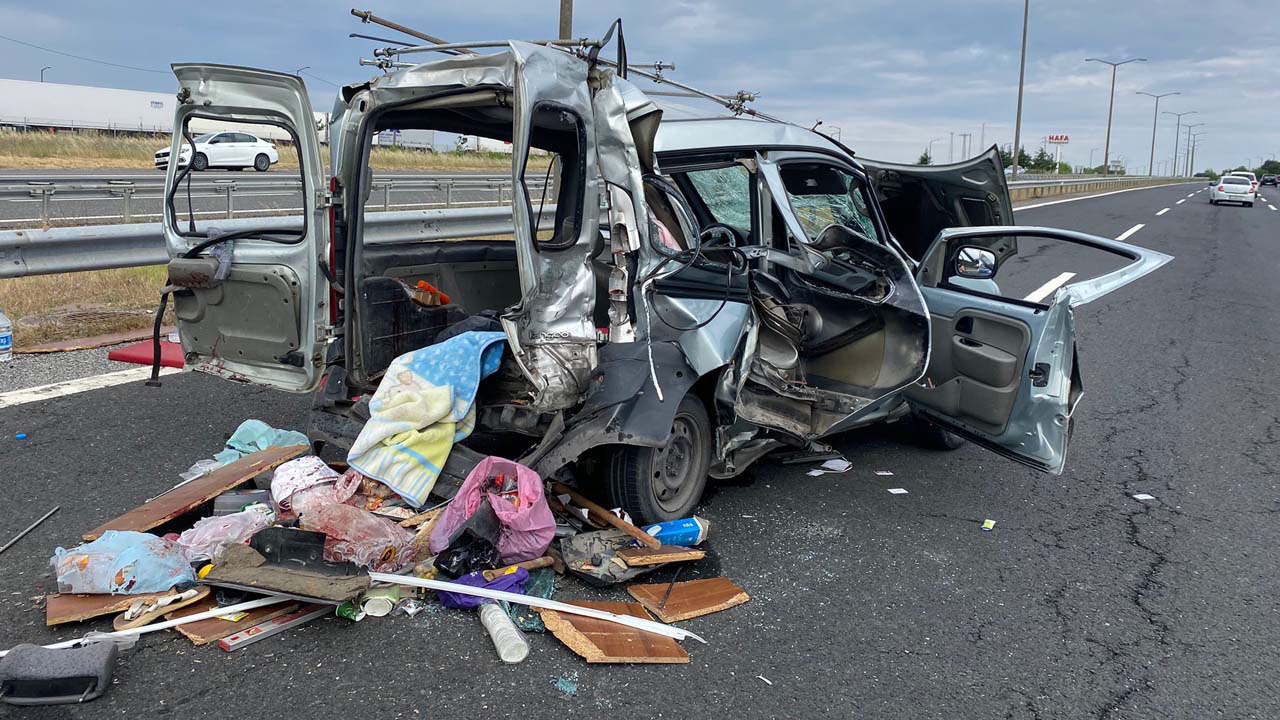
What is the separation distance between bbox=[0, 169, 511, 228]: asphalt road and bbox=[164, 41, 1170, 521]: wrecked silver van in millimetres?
10605

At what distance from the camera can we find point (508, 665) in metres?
3.24

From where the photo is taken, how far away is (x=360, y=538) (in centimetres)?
385

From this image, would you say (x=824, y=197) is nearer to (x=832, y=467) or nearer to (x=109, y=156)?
(x=832, y=467)

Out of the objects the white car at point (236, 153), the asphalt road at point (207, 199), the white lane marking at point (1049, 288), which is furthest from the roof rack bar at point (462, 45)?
the white car at point (236, 153)

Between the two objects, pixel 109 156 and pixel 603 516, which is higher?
pixel 109 156

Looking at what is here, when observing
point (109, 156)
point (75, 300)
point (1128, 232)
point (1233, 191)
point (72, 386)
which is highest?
point (1233, 191)

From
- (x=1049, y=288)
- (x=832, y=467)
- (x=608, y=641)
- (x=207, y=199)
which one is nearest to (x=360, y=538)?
(x=608, y=641)

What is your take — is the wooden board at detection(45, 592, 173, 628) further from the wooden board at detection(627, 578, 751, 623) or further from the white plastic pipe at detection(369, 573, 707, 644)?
the wooden board at detection(627, 578, 751, 623)

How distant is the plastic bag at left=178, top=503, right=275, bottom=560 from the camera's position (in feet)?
12.5

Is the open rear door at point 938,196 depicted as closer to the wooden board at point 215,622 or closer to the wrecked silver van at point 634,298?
the wrecked silver van at point 634,298

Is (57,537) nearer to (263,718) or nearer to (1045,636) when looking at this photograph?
(263,718)

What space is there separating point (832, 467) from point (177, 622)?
11.5 feet

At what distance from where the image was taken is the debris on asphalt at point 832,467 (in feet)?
17.9

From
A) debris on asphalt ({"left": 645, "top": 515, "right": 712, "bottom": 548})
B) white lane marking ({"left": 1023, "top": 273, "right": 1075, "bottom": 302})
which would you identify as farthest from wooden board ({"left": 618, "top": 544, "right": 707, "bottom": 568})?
white lane marking ({"left": 1023, "top": 273, "right": 1075, "bottom": 302})
